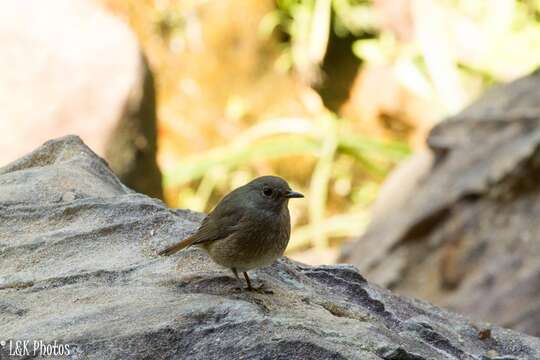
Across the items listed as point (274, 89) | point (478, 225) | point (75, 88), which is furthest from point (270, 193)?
point (274, 89)

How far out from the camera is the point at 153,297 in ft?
10.8

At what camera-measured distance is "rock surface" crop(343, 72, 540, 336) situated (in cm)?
633

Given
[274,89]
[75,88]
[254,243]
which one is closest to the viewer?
[254,243]

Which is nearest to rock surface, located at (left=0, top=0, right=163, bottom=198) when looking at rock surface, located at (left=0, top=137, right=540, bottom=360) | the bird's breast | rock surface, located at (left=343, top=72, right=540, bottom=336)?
rock surface, located at (left=343, top=72, right=540, bottom=336)

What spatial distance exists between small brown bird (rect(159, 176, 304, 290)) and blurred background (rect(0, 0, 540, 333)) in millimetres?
3473

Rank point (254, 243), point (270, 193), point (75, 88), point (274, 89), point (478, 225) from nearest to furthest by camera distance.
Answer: point (254, 243) < point (270, 193) < point (478, 225) < point (75, 88) < point (274, 89)

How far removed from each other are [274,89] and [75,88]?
14.1ft

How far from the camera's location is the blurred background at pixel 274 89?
23.7ft

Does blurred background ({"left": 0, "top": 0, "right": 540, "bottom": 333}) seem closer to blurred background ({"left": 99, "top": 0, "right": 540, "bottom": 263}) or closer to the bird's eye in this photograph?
blurred background ({"left": 99, "top": 0, "right": 540, "bottom": 263})

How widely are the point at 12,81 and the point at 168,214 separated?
3.60 metres

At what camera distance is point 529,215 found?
258 inches

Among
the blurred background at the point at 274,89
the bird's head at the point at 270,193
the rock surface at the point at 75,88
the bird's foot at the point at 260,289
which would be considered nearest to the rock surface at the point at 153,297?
the bird's foot at the point at 260,289

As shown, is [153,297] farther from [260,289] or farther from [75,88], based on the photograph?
[75,88]

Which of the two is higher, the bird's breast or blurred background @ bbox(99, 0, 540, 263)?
blurred background @ bbox(99, 0, 540, 263)
